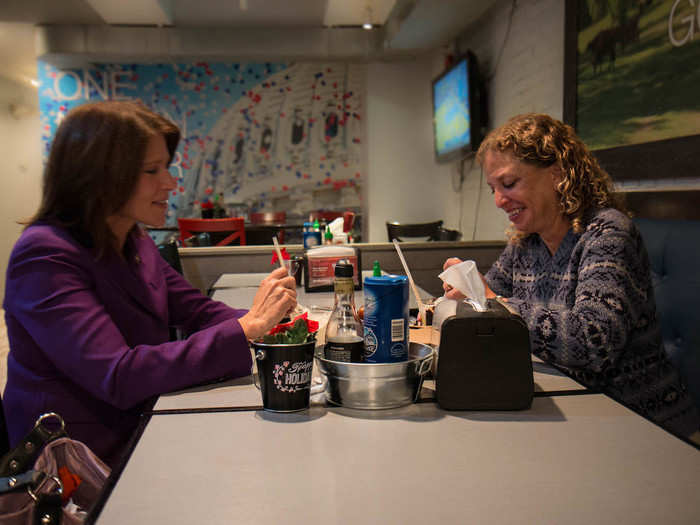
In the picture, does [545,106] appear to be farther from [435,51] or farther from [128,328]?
[128,328]

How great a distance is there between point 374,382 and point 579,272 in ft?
2.38

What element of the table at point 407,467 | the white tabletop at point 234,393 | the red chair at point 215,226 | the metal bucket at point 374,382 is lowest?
the table at point 407,467

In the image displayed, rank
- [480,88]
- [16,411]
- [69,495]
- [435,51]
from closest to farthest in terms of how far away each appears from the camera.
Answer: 1. [69,495]
2. [16,411]
3. [480,88]
4. [435,51]

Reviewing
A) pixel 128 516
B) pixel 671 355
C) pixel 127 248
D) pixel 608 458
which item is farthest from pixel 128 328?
pixel 671 355

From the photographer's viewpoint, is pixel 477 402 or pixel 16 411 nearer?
pixel 477 402

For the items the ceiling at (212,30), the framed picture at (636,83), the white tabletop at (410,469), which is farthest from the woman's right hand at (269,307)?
the ceiling at (212,30)

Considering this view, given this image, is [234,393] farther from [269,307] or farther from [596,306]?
[596,306]

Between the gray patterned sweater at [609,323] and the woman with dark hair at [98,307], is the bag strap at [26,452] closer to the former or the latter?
the woman with dark hair at [98,307]

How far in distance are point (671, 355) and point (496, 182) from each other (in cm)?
70

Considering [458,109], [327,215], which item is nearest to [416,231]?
[458,109]

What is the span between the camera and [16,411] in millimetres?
1146

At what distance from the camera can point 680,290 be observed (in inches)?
63.9

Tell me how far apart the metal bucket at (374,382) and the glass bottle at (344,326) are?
3 centimetres

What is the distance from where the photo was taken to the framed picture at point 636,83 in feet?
7.42
